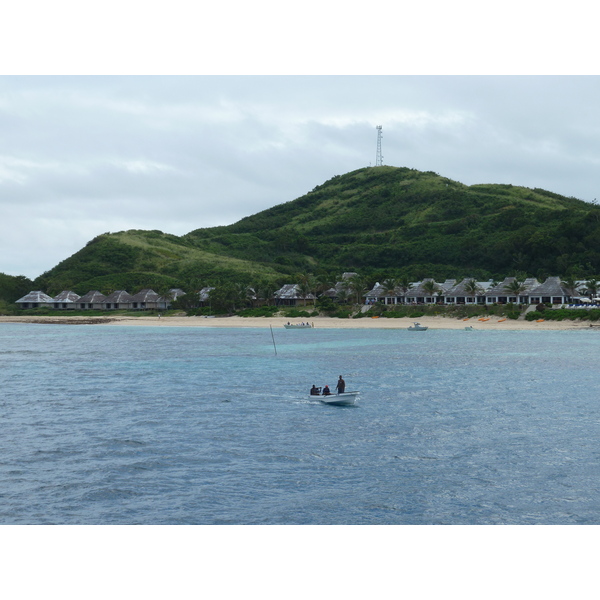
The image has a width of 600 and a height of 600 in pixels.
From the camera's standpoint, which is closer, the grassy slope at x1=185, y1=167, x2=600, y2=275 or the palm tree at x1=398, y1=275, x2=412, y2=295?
the palm tree at x1=398, y1=275, x2=412, y2=295

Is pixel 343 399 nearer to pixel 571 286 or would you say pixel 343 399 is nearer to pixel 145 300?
pixel 571 286

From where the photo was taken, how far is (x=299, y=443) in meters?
24.0

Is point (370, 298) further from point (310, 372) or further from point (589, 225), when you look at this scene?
point (310, 372)

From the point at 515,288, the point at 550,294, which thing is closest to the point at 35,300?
the point at 515,288

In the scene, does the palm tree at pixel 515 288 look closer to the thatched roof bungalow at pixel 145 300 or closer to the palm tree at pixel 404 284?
the palm tree at pixel 404 284

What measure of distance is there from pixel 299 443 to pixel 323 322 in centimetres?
7584

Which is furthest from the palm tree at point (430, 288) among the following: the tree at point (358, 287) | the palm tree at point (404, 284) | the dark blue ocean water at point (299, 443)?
the dark blue ocean water at point (299, 443)

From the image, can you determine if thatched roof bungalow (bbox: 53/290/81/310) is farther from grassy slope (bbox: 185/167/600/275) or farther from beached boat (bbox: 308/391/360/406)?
beached boat (bbox: 308/391/360/406)

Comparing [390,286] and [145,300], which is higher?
[390,286]

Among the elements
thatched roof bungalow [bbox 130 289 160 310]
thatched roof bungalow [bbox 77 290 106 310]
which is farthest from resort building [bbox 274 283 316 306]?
thatched roof bungalow [bbox 77 290 106 310]

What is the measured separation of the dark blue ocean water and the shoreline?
35624mm

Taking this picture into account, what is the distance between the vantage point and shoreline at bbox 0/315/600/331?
3344 inches

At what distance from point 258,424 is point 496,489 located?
11.5 metres

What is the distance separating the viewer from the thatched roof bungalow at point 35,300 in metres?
132
